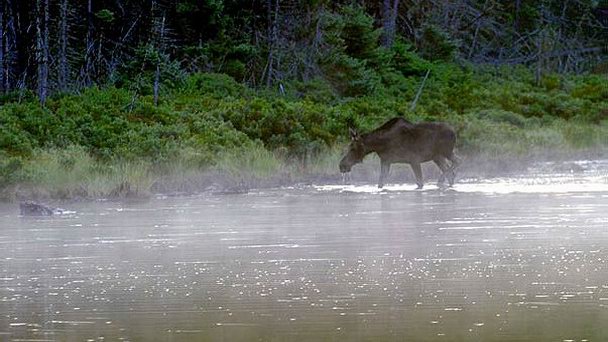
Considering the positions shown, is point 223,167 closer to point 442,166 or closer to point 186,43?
point 442,166

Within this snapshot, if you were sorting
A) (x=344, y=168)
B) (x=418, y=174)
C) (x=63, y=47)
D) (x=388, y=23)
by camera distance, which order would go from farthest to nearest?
(x=388, y=23) → (x=63, y=47) → (x=344, y=168) → (x=418, y=174)

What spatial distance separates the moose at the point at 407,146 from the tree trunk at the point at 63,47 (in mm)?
15754

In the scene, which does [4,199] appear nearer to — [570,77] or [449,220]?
[449,220]

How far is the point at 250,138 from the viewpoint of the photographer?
1254 inches

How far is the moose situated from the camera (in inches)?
960

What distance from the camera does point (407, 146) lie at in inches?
961

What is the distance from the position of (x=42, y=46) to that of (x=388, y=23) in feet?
52.4

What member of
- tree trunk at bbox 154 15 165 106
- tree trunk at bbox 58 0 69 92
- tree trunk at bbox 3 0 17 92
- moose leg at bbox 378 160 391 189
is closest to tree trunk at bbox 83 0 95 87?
tree trunk at bbox 58 0 69 92

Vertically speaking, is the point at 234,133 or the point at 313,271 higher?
the point at 234,133

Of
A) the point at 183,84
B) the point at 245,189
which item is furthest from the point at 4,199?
the point at 183,84

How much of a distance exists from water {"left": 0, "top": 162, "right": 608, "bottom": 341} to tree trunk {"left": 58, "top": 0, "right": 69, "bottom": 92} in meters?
19.0

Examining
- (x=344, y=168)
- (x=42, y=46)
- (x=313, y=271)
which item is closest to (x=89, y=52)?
(x=42, y=46)

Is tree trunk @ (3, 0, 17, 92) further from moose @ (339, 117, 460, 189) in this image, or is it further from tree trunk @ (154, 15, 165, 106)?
moose @ (339, 117, 460, 189)

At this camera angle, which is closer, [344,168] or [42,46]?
[344,168]
